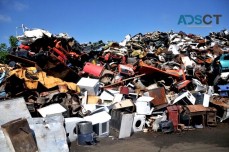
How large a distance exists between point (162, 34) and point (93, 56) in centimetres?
1083

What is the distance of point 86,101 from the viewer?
446 inches

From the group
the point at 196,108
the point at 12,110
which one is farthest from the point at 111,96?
the point at 12,110

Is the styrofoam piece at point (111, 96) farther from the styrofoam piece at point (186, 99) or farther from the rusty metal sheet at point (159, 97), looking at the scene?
the styrofoam piece at point (186, 99)

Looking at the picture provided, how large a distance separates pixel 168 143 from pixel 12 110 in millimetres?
5277

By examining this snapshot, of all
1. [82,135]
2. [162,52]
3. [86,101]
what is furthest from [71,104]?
[162,52]

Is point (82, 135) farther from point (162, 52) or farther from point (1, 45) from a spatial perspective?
point (1, 45)

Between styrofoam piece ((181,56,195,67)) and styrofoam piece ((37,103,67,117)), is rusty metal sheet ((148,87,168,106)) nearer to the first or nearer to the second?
styrofoam piece ((37,103,67,117))

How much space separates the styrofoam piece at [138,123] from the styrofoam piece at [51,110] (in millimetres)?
2758

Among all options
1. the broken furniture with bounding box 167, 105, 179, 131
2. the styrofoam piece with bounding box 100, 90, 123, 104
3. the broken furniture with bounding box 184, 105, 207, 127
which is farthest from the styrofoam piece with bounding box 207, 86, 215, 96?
the styrofoam piece with bounding box 100, 90, 123, 104

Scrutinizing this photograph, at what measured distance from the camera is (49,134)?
795 cm

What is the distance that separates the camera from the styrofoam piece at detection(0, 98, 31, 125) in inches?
318

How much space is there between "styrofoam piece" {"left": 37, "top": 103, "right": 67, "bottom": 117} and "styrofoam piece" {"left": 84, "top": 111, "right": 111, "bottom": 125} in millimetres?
1051

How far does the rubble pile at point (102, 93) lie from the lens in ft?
30.8

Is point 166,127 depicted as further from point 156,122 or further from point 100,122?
point 100,122
